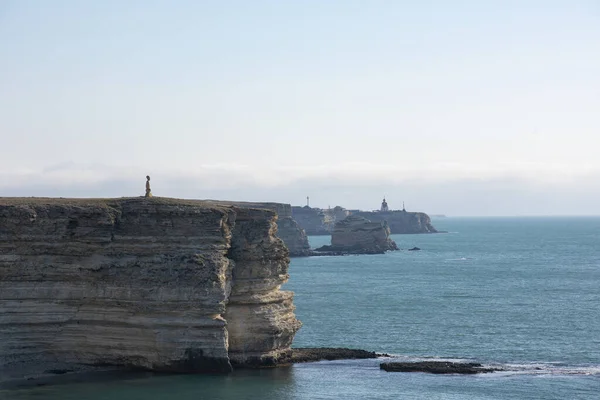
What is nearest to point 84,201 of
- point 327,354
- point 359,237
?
point 327,354

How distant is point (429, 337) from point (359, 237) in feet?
316

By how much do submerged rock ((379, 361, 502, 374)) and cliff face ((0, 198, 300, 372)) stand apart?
28.2ft

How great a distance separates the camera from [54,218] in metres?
41.9

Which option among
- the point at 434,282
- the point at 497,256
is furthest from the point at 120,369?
the point at 497,256

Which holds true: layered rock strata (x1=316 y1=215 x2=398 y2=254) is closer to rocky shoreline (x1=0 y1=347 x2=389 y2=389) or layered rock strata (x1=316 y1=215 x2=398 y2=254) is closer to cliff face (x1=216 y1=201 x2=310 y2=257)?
cliff face (x1=216 y1=201 x2=310 y2=257)

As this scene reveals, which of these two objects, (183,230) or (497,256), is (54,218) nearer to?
(183,230)

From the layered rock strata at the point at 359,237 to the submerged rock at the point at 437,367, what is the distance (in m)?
103

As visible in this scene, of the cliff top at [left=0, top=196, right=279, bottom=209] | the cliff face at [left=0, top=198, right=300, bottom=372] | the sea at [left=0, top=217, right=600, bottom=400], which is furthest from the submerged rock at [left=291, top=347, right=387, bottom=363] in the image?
the cliff top at [left=0, top=196, right=279, bottom=209]

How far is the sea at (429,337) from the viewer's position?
130 feet

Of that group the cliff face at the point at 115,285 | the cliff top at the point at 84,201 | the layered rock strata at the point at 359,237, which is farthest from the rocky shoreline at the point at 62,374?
the layered rock strata at the point at 359,237

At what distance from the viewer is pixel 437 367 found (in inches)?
1775

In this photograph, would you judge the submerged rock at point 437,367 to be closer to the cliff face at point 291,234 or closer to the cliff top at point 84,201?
the cliff top at point 84,201

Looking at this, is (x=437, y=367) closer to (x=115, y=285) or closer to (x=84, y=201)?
(x=115, y=285)

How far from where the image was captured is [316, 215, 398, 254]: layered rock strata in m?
151
